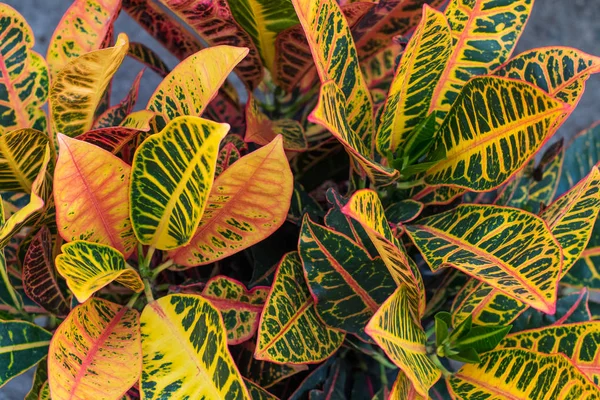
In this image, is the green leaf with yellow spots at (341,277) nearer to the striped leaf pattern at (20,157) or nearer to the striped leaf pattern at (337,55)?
the striped leaf pattern at (337,55)

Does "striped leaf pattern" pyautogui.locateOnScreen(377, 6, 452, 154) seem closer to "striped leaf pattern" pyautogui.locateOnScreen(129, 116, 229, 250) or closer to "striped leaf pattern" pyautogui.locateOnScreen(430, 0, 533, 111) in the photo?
"striped leaf pattern" pyautogui.locateOnScreen(430, 0, 533, 111)

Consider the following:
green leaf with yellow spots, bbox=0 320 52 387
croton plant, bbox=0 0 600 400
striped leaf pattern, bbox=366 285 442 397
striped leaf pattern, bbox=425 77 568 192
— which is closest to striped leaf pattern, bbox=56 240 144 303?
croton plant, bbox=0 0 600 400

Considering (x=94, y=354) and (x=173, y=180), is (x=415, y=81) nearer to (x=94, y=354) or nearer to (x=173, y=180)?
(x=173, y=180)

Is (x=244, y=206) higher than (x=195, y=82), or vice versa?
(x=195, y=82)

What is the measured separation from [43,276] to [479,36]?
0.50 metres

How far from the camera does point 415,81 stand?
1.83ft

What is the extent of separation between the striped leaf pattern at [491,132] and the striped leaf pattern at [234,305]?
225 millimetres

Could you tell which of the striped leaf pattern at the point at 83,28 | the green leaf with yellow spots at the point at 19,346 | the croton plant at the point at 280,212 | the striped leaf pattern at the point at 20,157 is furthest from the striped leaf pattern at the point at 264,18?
the green leaf with yellow spots at the point at 19,346

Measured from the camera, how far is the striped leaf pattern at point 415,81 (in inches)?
20.0

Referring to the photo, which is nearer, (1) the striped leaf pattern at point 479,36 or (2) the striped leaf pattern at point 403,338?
(2) the striped leaf pattern at point 403,338

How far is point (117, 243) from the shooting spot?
21.7 inches

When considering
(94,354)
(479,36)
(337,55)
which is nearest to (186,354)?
(94,354)

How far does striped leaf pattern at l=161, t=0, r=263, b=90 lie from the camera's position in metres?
0.58

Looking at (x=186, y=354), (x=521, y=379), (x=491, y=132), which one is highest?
(x=491, y=132)
